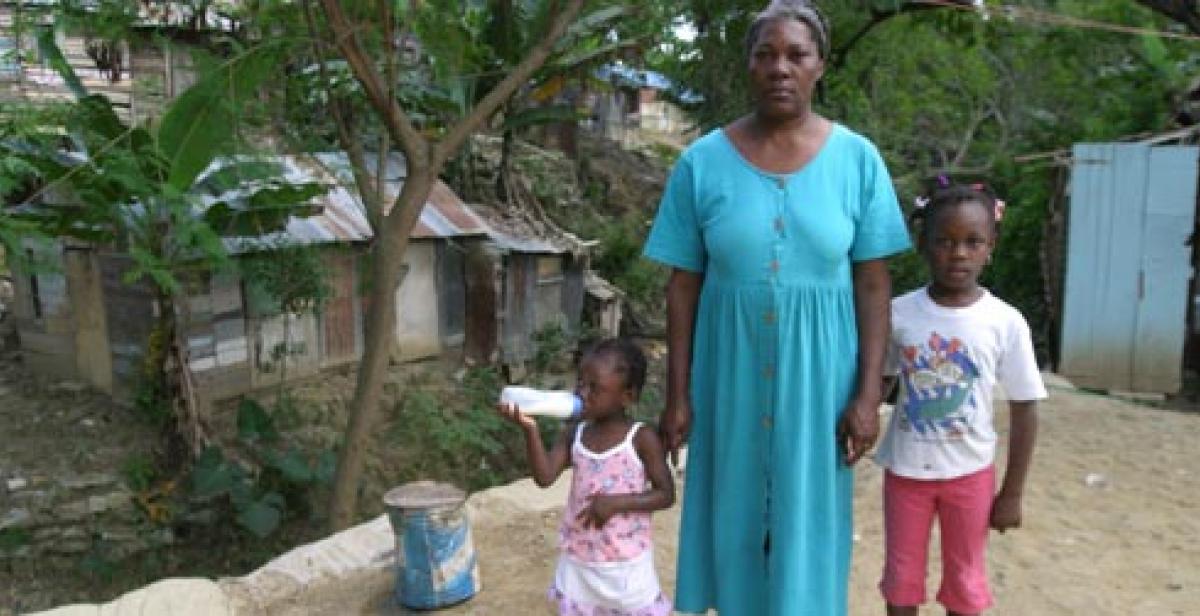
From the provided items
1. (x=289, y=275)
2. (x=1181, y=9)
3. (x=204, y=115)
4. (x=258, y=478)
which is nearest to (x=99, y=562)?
(x=258, y=478)

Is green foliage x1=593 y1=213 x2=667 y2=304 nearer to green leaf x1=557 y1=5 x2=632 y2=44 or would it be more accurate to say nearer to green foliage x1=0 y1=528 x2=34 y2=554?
green leaf x1=557 y1=5 x2=632 y2=44

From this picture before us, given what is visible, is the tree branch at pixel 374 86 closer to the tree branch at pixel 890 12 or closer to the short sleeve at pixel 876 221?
the short sleeve at pixel 876 221

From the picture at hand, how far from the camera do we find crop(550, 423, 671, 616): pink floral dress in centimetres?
253

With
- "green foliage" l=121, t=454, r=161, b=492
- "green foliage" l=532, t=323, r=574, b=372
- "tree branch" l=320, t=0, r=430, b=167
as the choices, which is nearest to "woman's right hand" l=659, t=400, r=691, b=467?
"tree branch" l=320, t=0, r=430, b=167

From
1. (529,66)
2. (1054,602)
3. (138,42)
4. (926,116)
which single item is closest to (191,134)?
(529,66)

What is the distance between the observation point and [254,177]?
5.87 metres

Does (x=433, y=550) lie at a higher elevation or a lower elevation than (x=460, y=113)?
lower

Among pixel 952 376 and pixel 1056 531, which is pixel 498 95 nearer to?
pixel 952 376

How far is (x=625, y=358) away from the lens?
250cm

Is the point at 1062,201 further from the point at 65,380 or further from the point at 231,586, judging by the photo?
the point at 65,380

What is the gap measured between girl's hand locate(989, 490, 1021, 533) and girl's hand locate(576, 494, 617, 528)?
3.21 ft

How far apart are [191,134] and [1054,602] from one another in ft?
12.9

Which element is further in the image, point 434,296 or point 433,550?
point 434,296

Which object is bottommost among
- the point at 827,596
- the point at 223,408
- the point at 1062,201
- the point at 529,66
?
the point at 223,408
